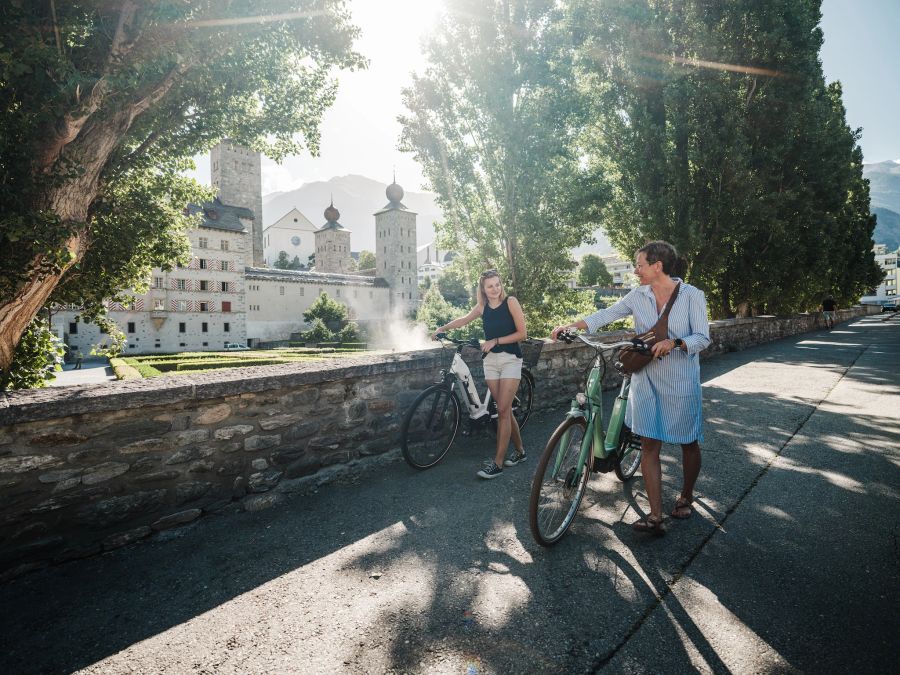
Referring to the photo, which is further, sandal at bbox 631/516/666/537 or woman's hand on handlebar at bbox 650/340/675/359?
sandal at bbox 631/516/666/537

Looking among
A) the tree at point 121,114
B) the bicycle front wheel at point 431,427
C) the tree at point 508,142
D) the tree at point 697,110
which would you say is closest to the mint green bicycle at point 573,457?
the bicycle front wheel at point 431,427

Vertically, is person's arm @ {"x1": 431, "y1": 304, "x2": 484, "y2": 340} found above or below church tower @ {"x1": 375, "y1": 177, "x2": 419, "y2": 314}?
below

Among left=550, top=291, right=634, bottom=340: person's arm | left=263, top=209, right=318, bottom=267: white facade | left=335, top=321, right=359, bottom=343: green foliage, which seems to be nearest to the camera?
left=550, top=291, right=634, bottom=340: person's arm

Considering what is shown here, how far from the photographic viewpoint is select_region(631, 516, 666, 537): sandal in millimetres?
3277

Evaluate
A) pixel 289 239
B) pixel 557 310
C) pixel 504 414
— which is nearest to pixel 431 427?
pixel 504 414

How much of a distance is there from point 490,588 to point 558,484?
0.88m

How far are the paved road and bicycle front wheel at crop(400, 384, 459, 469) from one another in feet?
1.57

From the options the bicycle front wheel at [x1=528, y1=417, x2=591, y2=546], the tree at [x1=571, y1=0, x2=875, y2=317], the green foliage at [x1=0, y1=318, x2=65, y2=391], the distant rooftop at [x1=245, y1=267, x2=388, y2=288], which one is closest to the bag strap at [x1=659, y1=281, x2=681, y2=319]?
the bicycle front wheel at [x1=528, y1=417, x2=591, y2=546]

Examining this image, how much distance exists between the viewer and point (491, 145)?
52.5 ft

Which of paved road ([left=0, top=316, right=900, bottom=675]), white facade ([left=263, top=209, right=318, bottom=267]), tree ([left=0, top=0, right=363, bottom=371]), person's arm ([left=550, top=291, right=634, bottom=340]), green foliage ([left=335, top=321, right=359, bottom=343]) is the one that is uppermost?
white facade ([left=263, top=209, right=318, bottom=267])

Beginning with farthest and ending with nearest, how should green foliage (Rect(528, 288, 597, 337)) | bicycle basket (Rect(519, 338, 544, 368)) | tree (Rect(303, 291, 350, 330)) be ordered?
tree (Rect(303, 291, 350, 330)), green foliage (Rect(528, 288, 597, 337)), bicycle basket (Rect(519, 338, 544, 368))

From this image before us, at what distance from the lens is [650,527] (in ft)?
10.8

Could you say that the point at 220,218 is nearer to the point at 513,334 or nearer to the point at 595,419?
the point at 513,334

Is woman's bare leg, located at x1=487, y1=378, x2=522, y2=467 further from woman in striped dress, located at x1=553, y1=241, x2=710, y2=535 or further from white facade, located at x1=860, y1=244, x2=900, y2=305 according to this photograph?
white facade, located at x1=860, y1=244, x2=900, y2=305
